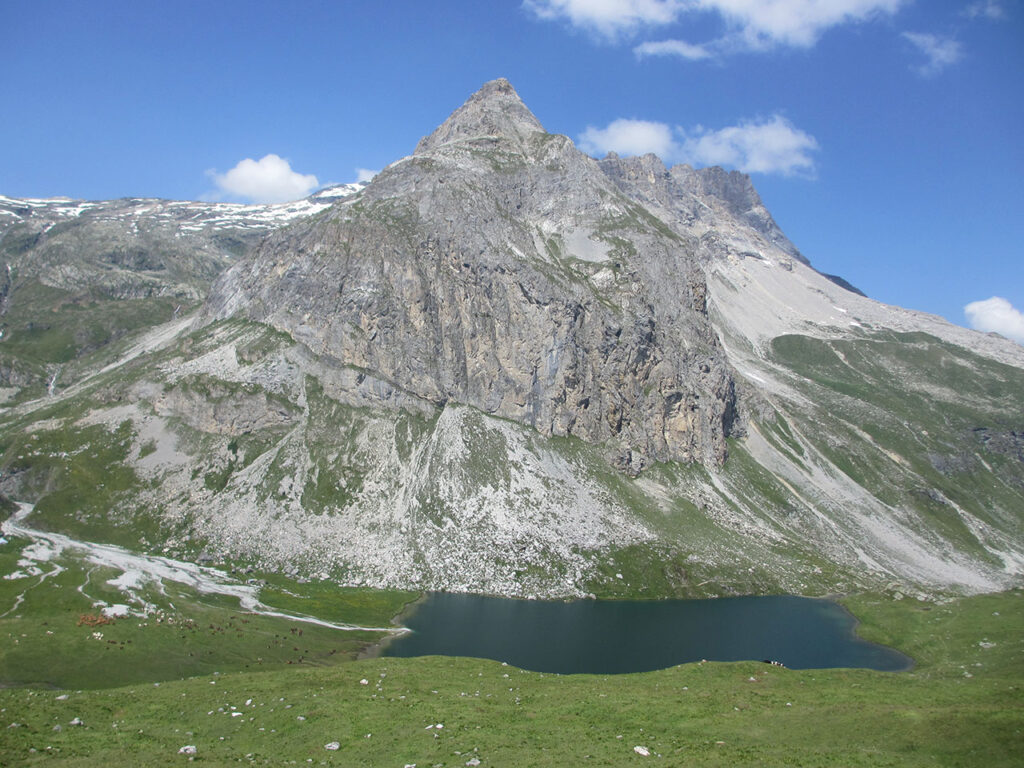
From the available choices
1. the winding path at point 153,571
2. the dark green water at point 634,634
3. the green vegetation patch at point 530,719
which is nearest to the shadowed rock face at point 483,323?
the dark green water at point 634,634

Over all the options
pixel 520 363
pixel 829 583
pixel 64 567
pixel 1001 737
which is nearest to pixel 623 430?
pixel 520 363

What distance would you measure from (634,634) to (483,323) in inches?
3801

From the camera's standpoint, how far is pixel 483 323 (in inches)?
6624

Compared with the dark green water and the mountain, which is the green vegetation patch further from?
the mountain

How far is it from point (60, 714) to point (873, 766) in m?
43.5

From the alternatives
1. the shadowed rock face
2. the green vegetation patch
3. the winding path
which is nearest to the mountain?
the shadowed rock face

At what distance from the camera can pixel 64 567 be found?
75.4 m

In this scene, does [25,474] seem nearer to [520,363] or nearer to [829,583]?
[520,363]

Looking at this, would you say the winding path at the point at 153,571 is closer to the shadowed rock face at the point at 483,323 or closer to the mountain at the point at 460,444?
the mountain at the point at 460,444

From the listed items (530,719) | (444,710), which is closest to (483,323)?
(444,710)

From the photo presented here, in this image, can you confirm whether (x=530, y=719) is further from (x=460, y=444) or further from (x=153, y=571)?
(x=460, y=444)

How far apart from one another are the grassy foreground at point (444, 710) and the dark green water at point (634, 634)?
17.9 metres

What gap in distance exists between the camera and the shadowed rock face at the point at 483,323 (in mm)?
161250

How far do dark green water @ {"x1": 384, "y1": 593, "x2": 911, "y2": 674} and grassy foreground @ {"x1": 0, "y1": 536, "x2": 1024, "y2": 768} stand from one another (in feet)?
58.8
